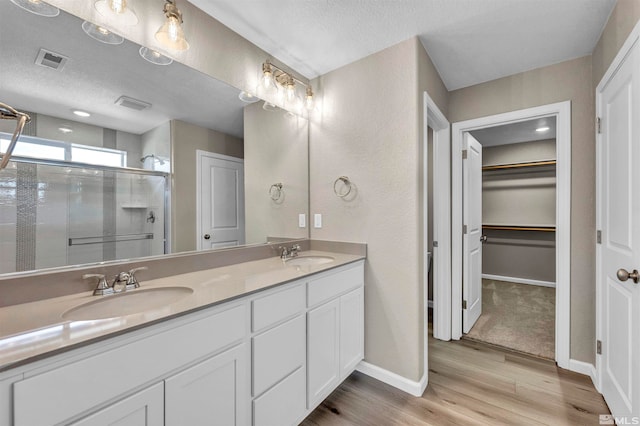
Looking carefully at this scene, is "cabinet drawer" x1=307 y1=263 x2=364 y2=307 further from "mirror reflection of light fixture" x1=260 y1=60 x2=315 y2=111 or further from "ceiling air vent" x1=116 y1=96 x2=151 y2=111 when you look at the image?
"mirror reflection of light fixture" x1=260 y1=60 x2=315 y2=111

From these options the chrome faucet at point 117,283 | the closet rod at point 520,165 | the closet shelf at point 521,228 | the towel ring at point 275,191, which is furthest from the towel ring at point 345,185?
the closet shelf at point 521,228

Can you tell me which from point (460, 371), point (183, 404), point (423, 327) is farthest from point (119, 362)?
point (460, 371)

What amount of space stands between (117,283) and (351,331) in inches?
55.5

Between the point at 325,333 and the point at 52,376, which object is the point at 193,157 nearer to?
the point at 52,376

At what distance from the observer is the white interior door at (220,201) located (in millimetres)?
1705

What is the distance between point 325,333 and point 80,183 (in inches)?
57.6

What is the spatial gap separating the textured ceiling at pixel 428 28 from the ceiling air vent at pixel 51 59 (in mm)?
759

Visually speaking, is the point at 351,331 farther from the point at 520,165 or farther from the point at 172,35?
the point at 520,165

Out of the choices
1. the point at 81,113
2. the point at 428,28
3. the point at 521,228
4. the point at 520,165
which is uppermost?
the point at 428,28

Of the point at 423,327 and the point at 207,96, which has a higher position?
the point at 207,96

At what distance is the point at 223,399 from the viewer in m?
1.10

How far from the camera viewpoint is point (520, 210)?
455 centimetres

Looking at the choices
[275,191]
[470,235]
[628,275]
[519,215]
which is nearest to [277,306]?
[275,191]

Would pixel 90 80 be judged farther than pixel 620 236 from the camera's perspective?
No
